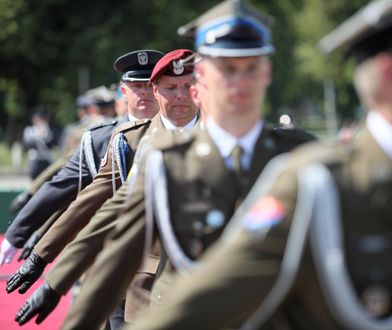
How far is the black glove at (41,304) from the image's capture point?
3.91 metres

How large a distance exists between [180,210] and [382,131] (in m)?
0.82

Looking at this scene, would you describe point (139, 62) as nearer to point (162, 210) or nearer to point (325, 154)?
point (162, 210)

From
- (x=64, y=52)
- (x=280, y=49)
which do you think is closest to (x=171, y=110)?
(x=64, y=52)

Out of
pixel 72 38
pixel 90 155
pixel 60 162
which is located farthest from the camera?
pixel 72 38

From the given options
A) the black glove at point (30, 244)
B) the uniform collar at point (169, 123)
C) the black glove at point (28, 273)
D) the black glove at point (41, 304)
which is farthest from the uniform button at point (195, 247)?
the black glove at point (30, 244)

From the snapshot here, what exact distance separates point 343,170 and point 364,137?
0.15 meters

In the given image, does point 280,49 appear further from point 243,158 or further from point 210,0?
point 243,158

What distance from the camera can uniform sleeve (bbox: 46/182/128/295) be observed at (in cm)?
380

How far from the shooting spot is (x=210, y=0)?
34656 mm

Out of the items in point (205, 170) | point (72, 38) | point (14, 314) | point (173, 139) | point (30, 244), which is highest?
point (72, 38)

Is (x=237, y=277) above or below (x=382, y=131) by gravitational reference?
below

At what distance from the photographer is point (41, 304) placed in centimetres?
396

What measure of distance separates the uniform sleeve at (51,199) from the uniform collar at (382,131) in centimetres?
347

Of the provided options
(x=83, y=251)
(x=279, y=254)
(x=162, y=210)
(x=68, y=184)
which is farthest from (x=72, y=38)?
(x=279, y=254)
